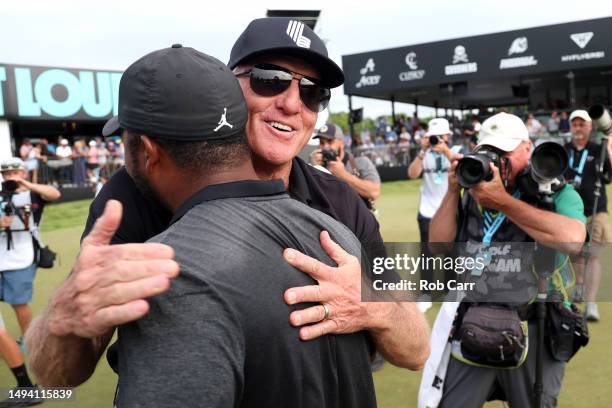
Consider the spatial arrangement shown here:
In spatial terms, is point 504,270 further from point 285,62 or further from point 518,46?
point 518,46

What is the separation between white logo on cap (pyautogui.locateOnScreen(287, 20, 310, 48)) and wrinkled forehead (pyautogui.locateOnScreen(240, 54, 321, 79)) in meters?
0.08

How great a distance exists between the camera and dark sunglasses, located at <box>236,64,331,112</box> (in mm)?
1922

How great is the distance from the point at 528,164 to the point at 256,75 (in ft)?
5.21

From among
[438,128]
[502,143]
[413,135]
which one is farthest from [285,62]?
[413,135]

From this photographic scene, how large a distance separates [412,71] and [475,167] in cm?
2070

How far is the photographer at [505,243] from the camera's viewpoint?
101 inches

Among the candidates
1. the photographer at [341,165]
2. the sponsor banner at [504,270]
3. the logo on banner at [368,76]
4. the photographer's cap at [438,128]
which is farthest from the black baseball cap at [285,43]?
the logo on banner at [368,76]

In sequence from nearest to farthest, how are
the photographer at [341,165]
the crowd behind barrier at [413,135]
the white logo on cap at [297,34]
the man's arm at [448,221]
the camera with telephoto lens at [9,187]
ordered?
the white logo on cap at [297,34]
the man's arm at [448,221]
the photographer at [341,165]
the camera with telephoto lens at [9,187]
the crowd behind barrier at [413,135]

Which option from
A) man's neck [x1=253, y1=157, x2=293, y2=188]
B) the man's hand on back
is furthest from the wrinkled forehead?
the man's hand on back

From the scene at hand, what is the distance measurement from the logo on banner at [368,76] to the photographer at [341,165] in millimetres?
18099

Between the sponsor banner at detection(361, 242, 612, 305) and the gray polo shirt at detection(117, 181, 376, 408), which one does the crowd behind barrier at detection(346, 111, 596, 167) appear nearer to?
the sponsor banner at detection(361, 242, 612, 305)

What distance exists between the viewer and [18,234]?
5.41 m

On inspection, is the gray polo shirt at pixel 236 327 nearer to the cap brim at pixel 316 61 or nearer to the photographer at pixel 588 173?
the cap brim at pixel 316 61

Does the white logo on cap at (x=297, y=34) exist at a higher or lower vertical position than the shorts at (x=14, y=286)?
higher
